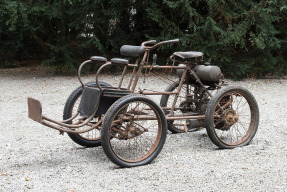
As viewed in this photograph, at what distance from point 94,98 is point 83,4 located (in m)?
6.15

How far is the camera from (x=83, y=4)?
10016mm

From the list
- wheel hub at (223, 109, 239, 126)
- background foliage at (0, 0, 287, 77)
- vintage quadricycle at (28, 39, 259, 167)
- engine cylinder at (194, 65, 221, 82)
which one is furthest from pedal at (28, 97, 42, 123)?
background foliage at (0, 0, 287, 77)

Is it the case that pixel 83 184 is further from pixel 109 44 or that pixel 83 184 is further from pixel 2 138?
pixel 109 44

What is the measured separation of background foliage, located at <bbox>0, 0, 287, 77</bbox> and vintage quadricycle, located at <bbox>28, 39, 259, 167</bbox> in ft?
15.5

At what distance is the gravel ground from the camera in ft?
12.5

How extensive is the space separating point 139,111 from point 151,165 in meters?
0.64

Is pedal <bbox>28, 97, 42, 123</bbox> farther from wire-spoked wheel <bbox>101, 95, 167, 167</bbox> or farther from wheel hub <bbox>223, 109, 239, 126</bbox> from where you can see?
wheel hub <bbox>223, 109, 239, 126</bbox>

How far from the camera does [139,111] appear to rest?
181 inches

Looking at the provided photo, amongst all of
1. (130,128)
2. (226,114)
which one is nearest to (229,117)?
(226,114)

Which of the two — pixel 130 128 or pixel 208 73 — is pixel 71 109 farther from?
pixel 208 73

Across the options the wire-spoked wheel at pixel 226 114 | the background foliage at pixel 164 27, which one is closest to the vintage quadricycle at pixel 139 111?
the wire-spoked wheel at pixel 226 114

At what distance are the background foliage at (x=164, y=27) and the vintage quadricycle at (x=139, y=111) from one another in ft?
15.5

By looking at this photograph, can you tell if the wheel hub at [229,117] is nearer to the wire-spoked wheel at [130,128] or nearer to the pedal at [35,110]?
the wire-spoked wheel at [130,128]

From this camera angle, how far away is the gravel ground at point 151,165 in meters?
3.81
